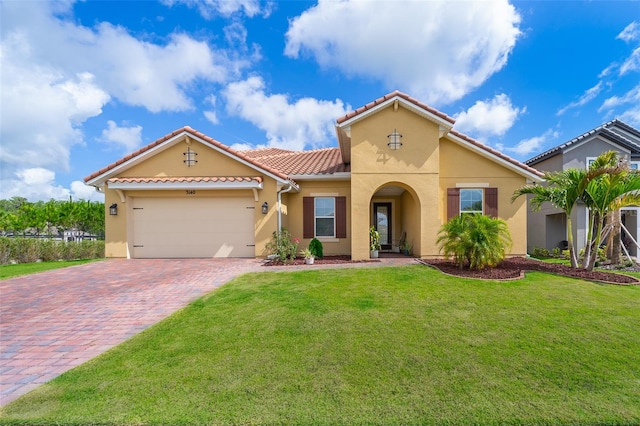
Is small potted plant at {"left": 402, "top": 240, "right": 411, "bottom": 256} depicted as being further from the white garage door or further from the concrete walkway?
the white garage door

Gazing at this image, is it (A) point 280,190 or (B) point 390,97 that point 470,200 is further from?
(A) point 280,190

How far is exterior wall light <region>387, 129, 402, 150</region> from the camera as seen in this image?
11.0 m

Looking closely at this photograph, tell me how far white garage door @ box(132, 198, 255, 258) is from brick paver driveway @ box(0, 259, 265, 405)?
1850mm

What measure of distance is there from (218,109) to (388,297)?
1653 centimetres

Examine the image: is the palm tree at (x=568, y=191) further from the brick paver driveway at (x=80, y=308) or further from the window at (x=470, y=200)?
the brick paver driveway at (x=80, y=308)

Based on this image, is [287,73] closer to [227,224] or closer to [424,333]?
[227,224]

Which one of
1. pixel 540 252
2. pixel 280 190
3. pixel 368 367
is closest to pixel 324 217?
pixel 280 190

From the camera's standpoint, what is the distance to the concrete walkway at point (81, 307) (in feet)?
12.0

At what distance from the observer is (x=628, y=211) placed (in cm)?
1567

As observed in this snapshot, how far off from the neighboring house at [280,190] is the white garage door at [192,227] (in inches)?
1.8

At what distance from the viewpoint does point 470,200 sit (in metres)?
12.0

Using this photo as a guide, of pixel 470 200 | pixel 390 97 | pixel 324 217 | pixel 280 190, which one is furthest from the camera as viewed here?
pixel 324 217

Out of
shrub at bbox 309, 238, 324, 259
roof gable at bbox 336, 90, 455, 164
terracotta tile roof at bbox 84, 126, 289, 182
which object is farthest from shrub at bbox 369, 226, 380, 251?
terracotta tile roof at bbox 84, 126, 289, 182

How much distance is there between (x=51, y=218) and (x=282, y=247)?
1462 centimetres
